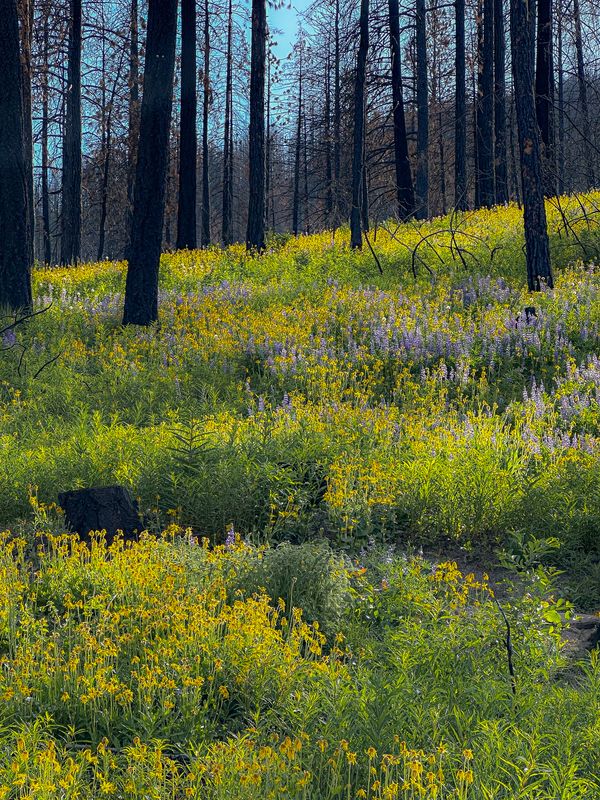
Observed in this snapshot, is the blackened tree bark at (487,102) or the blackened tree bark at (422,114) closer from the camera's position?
the blackened tree bark at (487,102)

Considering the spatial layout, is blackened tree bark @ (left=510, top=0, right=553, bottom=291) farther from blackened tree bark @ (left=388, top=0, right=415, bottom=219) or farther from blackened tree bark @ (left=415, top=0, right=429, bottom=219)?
blackened tree bark @ (left=388, top=0, right=415, bottom=219)

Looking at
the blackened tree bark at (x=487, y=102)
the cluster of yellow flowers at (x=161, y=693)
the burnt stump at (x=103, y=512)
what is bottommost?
the cluster of yellow flowers at (x=161, y=693)

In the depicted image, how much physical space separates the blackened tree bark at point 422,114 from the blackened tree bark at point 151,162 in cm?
1126

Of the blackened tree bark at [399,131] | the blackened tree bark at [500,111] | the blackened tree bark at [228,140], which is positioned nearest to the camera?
the blackened tree bark at [500,111]

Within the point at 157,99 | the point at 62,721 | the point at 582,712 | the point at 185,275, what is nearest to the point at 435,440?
the point at 582,712

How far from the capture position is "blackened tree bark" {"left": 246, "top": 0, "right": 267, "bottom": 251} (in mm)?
17953

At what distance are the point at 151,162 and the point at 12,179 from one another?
7.23 ft

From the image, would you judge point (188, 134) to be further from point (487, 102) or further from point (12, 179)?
point (12, 179)

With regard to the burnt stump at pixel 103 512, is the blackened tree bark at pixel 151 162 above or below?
above

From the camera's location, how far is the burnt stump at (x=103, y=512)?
570 cm

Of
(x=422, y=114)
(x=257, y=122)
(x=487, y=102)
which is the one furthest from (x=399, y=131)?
(x=257, y=122)

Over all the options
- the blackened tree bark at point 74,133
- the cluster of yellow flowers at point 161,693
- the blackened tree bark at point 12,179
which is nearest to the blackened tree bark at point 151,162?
the blackened tree bark at point 12,179

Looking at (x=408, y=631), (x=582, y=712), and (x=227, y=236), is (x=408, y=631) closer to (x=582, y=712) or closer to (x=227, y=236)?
(x=582, y=712)

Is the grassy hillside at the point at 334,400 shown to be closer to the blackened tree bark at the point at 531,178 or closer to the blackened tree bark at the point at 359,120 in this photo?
the blackened tree bark at the point at 531,178
